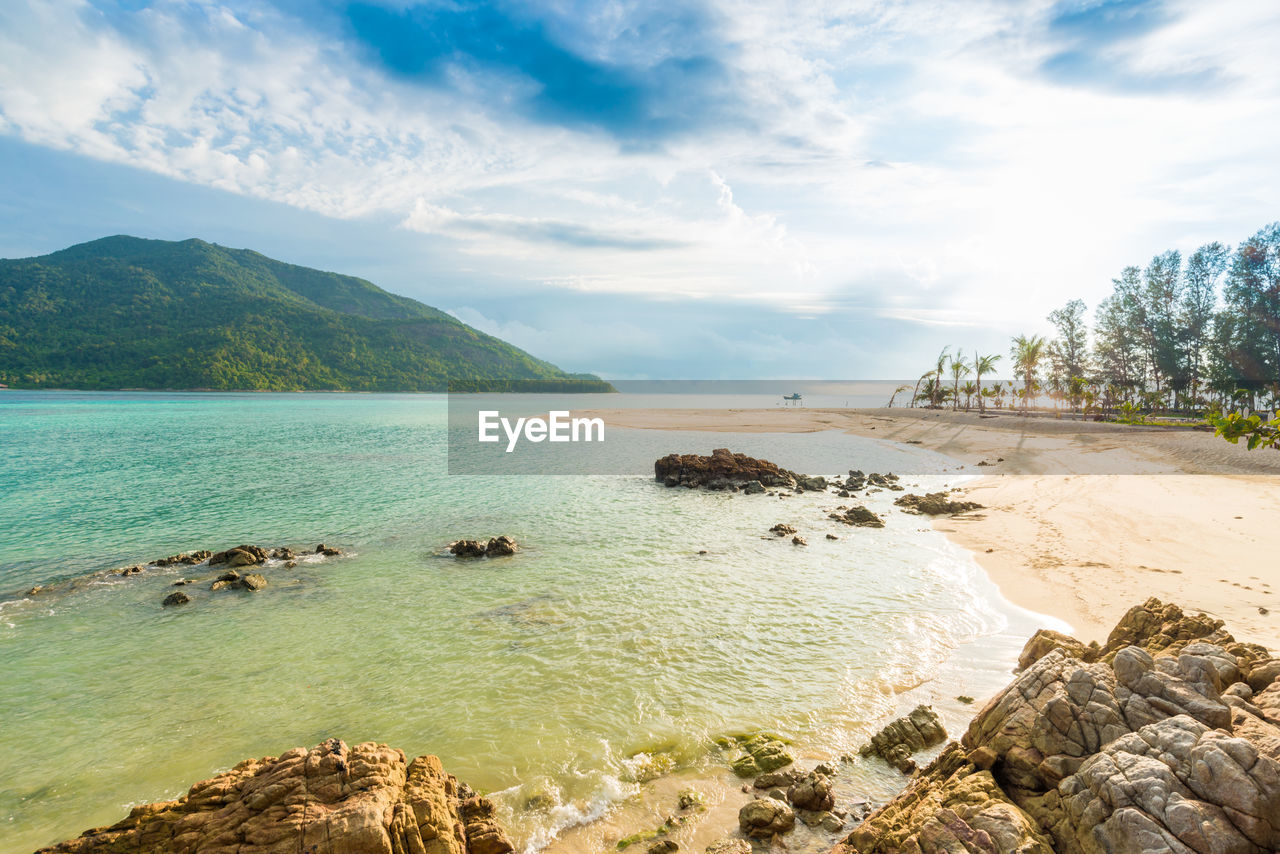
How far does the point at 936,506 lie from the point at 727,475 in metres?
12.8

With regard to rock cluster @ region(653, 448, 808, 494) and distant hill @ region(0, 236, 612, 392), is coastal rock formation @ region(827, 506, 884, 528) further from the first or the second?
distant hill @ region(0, 236, 612, 392)

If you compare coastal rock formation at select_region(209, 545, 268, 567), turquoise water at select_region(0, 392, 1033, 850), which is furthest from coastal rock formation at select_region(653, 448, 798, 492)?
coastal rock formation at select_region(209, 545, 268, 567)

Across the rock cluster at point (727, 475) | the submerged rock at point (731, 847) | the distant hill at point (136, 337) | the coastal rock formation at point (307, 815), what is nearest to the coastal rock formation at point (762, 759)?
the submerged rock at point (731, 847)

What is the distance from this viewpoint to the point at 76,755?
9.12 metres

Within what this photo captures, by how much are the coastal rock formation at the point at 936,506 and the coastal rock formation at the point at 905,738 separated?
2042 centimetres

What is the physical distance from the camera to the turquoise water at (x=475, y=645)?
Answer: 359 inches

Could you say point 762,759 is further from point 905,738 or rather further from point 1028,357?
point 1028,357

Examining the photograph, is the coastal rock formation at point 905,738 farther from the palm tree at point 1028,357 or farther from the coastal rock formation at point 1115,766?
the palm tree at point 1028,357

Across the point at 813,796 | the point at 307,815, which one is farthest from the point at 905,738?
the point at 307,815

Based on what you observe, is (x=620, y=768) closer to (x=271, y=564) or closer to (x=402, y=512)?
(x=271, y=564)

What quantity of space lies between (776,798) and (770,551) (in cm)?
1392

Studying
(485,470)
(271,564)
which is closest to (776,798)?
(271,564)

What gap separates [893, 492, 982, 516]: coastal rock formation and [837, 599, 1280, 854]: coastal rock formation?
20526mm

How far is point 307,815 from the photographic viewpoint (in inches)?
222
